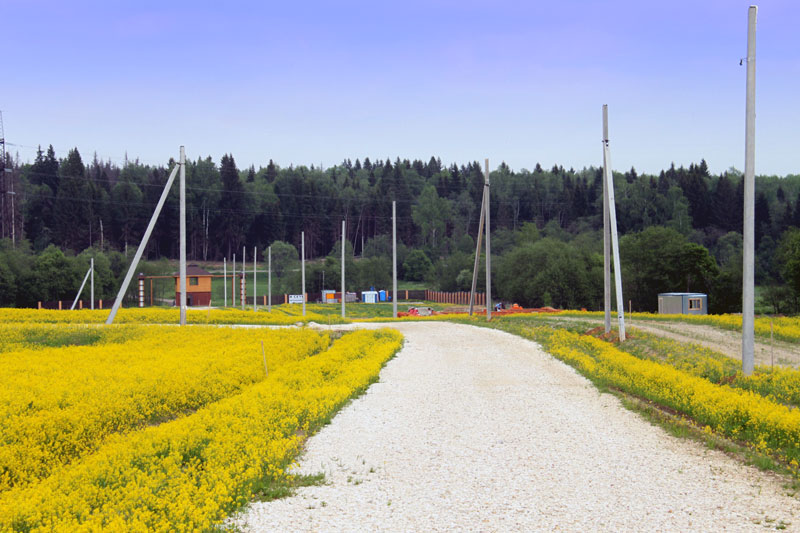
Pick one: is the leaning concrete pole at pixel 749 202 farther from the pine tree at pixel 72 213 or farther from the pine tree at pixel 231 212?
the pine tree at pixel 231 212

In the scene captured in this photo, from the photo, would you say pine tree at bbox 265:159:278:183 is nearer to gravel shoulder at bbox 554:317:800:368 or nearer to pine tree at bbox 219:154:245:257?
pine tree at bbox 219:154:245:257

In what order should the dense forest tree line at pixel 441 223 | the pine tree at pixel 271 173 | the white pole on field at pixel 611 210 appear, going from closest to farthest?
1. the white pole on field at pixel 611 210
2. the dense forest tree line at pixel 441 223
3. the pine tree at pixel 271 173

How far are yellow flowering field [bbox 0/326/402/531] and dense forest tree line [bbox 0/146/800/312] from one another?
63724 millimetres

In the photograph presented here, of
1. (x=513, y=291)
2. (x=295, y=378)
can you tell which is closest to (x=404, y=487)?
(x=295, y=378)

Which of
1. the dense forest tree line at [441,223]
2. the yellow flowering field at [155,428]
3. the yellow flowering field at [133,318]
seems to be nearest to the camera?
the yellow flowering field at [155,428]

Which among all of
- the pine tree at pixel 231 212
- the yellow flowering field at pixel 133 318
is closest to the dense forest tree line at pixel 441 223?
the pine tree at pixel 231 212

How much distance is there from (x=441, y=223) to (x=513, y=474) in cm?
15376

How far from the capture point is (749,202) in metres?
16.2

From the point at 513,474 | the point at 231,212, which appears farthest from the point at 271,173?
the point at 513,474

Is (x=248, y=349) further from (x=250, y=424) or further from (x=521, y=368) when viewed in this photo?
(x=250, y=424)

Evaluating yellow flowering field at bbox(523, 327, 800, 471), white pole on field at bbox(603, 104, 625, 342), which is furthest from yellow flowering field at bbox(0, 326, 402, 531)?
white pole on field at bbox(603, 104, 625, 342)

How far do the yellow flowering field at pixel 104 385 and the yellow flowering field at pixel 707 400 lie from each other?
9060 millimetres

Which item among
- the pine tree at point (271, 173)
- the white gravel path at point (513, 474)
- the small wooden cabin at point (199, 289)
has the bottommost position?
the small wooden cabin at point (199, 289)

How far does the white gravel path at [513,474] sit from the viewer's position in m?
7.71
